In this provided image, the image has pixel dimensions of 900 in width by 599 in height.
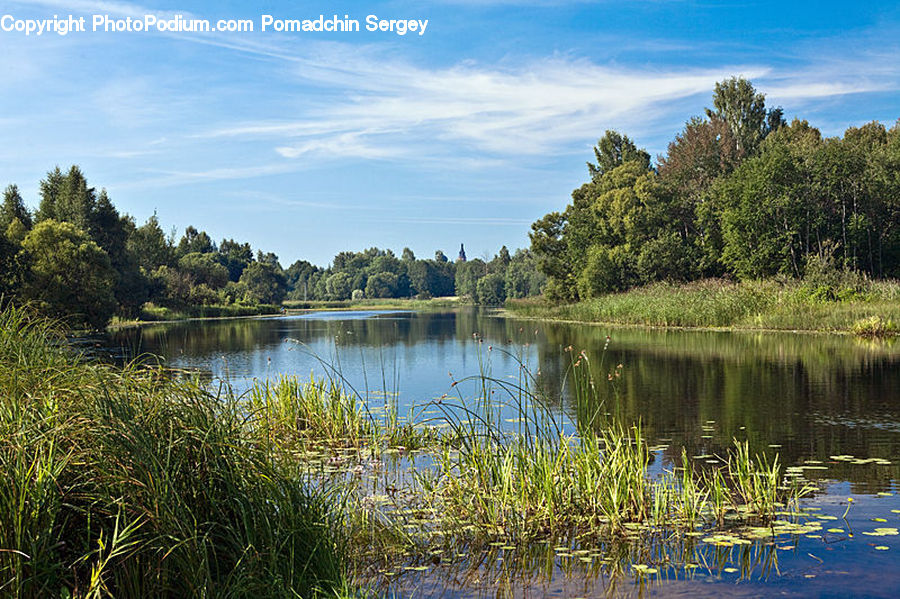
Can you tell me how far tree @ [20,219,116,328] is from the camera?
39312 mm

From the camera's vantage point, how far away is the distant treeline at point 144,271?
40.2m

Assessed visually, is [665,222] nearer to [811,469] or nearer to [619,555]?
[811,469]

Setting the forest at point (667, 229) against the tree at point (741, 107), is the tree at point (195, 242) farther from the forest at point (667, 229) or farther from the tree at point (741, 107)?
the tree at point (741, 107)

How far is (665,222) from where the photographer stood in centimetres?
5659

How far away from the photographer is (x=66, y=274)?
41219mm

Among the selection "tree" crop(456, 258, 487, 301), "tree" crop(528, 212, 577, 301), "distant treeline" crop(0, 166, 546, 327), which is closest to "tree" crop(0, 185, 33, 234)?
"distant treeline" crop(0, 166, 546, 327)

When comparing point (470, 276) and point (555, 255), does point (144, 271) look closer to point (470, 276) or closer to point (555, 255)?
point (555, 255)

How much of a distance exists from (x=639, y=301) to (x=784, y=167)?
12250 mm

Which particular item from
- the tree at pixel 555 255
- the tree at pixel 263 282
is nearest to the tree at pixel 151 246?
the tree at pixel 263 282

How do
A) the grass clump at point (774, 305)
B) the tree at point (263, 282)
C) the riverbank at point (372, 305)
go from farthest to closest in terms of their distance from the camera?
the tree at point (263, 282) → the riverbank at point (372, 305) → the grass clump at point (774, 305)

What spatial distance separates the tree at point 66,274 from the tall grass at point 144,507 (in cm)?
3702

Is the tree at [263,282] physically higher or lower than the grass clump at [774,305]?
higher

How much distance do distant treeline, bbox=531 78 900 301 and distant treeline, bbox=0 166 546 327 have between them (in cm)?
3391

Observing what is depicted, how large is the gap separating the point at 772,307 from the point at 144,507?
34298 millimetres
